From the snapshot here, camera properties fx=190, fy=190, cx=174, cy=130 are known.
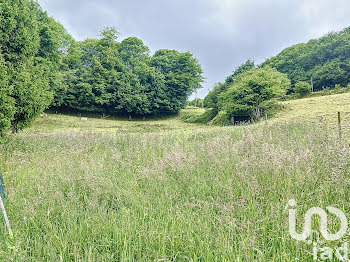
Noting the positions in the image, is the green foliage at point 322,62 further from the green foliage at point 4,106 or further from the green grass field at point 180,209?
the green foliage at point 4,106

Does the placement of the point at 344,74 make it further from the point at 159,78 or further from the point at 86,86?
the point at 86,86

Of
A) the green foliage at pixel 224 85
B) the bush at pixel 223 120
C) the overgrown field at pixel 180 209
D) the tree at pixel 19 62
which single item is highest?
the green foliage at pixel 224 85

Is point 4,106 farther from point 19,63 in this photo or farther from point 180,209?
point 180,209

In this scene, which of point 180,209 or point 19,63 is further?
point 19,63

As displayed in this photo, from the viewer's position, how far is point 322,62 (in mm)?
34031

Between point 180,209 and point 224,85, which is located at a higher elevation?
point 224,85

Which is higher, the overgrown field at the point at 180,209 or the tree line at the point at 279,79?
the tree line at the point at 279,79

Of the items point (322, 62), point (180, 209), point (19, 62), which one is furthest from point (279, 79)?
point (180, 209)

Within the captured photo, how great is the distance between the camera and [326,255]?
1.40 meters

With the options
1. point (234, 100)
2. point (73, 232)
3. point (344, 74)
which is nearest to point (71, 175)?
point (73, 232)
